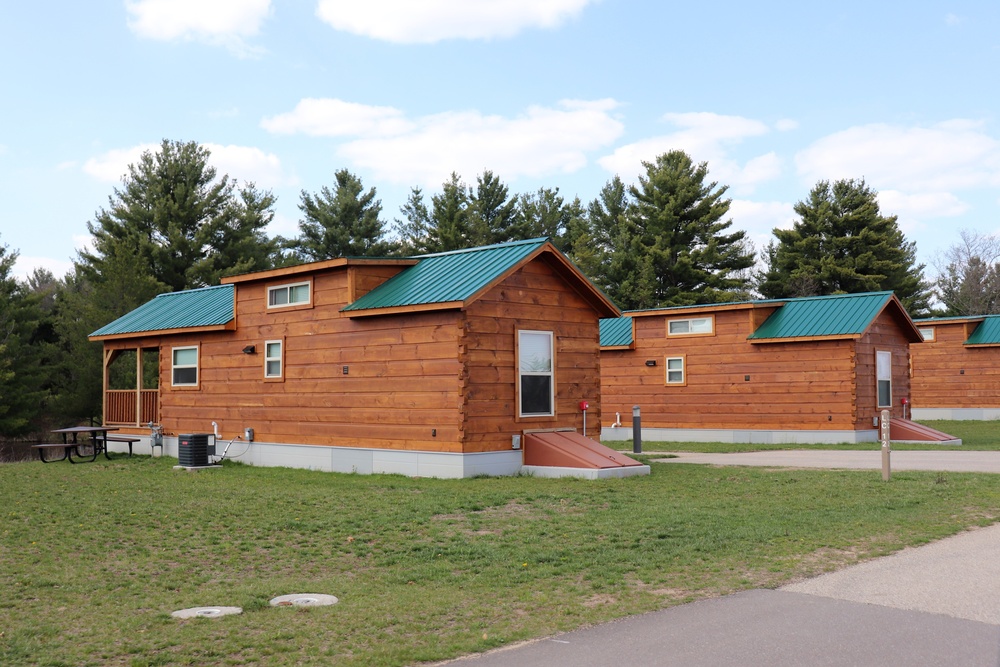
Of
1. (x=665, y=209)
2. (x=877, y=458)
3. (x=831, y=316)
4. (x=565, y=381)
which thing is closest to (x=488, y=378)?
(x=565, y=381)

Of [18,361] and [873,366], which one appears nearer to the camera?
[873,366]

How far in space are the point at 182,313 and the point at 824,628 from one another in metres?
20.3

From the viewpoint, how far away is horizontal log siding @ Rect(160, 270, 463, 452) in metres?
17.1

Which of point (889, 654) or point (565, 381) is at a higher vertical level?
point (565, 381)

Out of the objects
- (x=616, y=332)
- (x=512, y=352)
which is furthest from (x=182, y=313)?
(x=616, y=332)

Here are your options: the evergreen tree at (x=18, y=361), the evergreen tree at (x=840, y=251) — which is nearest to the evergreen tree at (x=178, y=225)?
the evergreen tree at (x=18, y=361)

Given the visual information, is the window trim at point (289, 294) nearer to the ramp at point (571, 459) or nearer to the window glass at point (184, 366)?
the window glass at point (184, 366)

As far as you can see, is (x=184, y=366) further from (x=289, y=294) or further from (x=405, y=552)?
(x=405, y=552)

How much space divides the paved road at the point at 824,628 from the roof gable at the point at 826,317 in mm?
17375

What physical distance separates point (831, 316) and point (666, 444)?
559 cm

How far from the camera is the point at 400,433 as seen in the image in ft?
58.1

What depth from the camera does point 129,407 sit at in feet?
82.9

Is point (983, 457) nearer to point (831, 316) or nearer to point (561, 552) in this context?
point (831, 316)

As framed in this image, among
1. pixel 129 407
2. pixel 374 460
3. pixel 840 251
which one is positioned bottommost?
pixel 374 460
